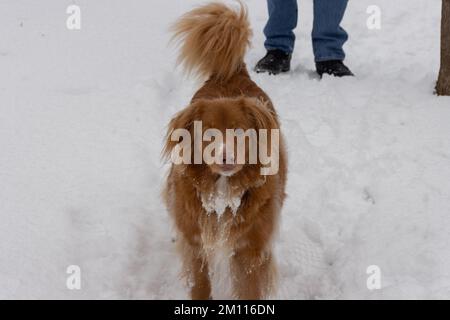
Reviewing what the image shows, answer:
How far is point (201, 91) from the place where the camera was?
3234 mm

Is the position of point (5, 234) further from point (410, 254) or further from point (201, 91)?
point (410, 254)

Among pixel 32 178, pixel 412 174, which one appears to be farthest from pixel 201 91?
pixel 412 174

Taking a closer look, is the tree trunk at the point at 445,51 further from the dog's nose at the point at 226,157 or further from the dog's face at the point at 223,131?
the dog's nose at the point at 226,157

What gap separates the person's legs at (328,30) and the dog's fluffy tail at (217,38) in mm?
1475

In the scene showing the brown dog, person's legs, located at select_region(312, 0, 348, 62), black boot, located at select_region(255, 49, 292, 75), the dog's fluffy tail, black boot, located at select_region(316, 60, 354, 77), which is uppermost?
person's legs, located at select_region(312, 0, 348, 62)

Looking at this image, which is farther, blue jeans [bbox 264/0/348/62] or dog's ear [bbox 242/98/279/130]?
blue jeans [bbox 264/0/348/62]

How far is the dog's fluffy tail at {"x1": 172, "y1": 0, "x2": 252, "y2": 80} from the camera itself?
3309 millimetres

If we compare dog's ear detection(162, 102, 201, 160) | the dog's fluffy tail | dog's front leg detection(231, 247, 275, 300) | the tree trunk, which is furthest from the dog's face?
the tree trunk

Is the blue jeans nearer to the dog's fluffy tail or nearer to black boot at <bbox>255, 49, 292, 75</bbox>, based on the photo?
black boot at <bbox>255, 49, 292, 75</bbox>

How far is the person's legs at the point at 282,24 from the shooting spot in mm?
4902

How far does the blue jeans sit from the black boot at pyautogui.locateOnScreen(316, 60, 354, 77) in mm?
36

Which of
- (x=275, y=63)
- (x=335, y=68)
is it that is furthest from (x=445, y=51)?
(x=275, y=63)
